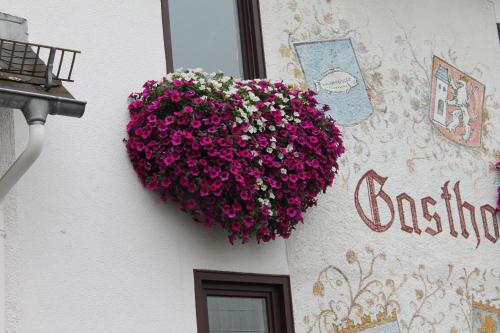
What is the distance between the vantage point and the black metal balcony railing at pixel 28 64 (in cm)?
534

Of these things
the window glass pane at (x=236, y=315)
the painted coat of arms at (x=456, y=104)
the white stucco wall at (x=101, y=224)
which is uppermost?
the painted coat of arms at (x=456, y=104)

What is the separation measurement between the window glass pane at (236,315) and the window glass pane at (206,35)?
5.44ft

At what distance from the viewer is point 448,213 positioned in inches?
310

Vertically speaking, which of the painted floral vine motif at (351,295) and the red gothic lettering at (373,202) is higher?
the red gothic lettering at (373,202)

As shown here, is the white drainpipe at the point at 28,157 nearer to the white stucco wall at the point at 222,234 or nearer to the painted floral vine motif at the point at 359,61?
the white stucco wall at the point at 222,234

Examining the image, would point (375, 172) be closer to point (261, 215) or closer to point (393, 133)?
point (393, 133)

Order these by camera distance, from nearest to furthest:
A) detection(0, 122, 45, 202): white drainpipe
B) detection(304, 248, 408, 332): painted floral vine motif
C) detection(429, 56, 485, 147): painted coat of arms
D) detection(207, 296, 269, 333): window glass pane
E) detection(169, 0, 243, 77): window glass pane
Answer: detection(0, 122, 45, 202): white drainpipe < detection(207, 296, 269, 333): window glass pane < detection(304, 248, 408, 332): painted floral vine motif < detection(169, 0, 243, 77): window glass pane < detection(429, 56, 485, 147): painted coat of arms

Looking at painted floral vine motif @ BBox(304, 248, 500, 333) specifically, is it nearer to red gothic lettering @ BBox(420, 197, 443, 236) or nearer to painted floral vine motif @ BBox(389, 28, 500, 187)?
red gothic lettering @ BBox(420, 197, 443, 236)

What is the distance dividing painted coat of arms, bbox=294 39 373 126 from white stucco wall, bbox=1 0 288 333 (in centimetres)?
126

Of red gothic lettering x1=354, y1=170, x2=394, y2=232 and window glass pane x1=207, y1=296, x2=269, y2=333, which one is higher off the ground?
red gothic lettering x1=354, y1=170, x2=394, y2=232

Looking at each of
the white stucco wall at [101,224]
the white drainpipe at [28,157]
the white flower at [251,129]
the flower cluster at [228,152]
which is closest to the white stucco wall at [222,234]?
the white stucco wall at [101,224]

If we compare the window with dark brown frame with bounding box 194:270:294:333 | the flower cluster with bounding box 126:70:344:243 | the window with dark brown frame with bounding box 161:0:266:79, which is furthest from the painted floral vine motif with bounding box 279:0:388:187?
the window with dark brown frame with bounding box 194:270:294:333

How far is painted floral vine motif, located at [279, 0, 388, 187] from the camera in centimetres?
740

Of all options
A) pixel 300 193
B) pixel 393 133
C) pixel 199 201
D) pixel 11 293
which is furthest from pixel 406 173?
pixel 11 293
